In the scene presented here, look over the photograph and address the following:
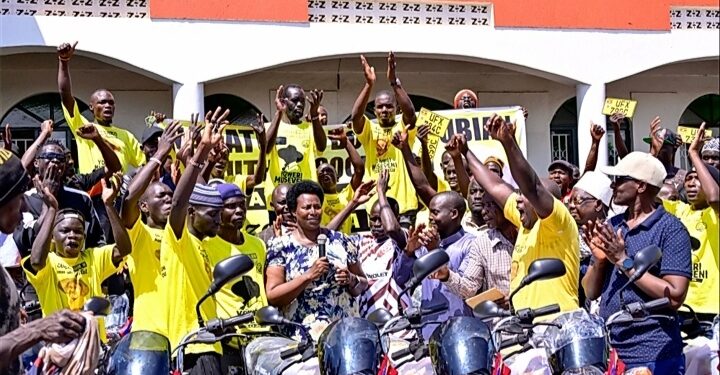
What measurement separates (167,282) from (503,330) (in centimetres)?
198

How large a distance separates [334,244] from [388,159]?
11.6 ft

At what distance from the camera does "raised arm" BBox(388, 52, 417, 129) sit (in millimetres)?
9406

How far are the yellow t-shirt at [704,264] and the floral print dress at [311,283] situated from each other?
2.18 metres

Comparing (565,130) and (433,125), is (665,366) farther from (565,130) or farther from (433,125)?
(565,130)

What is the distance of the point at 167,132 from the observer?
22.6 ft

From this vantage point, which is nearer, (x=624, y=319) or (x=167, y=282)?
(x=624, y=319)

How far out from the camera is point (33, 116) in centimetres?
1542

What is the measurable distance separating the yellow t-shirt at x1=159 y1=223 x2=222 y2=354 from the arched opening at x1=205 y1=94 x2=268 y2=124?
10118 mm

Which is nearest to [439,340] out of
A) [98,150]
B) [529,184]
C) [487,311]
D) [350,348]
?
[487,311]

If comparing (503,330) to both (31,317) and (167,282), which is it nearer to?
(167,282)

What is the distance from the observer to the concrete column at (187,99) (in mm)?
14422

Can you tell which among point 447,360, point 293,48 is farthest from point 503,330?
point 293,48

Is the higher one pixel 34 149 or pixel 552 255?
pixel 34 149

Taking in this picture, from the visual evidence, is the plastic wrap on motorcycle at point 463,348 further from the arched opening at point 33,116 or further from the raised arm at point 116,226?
the arched opening at point 33,116
